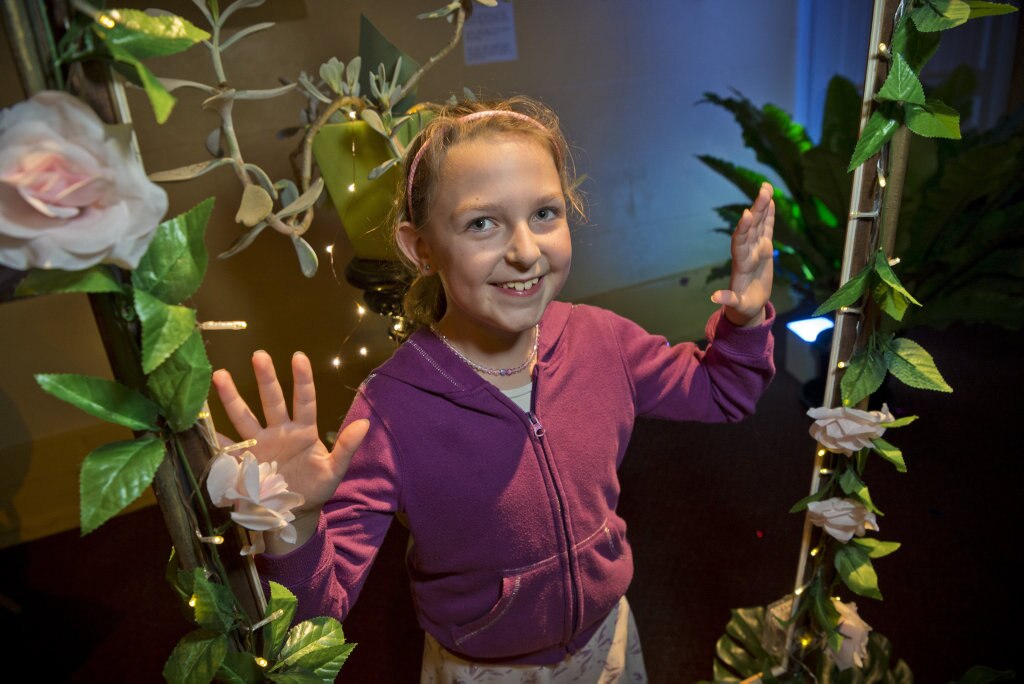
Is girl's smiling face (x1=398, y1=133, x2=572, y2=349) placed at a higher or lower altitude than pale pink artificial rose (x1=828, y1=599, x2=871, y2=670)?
higher

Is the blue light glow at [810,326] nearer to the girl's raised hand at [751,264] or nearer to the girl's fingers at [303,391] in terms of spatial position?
the girl's raised hand at [751,264]

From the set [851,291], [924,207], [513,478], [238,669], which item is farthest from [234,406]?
[924,207]

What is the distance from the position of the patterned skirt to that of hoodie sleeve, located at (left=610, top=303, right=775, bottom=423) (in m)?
0.32

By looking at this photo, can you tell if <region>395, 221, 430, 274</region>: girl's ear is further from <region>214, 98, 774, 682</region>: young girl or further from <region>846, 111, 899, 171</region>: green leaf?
<region>846, 111, 899, 171</region>: green leaf

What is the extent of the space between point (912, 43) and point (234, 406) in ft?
2.67

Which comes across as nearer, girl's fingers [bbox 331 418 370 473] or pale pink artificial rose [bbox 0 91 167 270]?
pale pink artificial rose [bbox 0 91 167 270]

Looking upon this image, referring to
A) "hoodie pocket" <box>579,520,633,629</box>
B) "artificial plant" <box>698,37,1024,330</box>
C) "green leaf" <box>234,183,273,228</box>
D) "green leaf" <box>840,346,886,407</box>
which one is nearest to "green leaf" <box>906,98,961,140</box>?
"green leaf" <box>840,346,886,407</box>

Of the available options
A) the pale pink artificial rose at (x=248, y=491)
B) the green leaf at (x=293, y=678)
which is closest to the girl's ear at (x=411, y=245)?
the pale pink artificial rose at (x=248, y=491)

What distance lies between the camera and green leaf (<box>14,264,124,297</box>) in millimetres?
490

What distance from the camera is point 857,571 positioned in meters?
1.05

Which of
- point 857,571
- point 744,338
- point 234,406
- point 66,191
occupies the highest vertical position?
point 66,191

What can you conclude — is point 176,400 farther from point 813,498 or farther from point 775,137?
point 775,137

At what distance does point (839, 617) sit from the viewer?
1118 mm

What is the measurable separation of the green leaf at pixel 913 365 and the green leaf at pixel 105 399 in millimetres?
819
